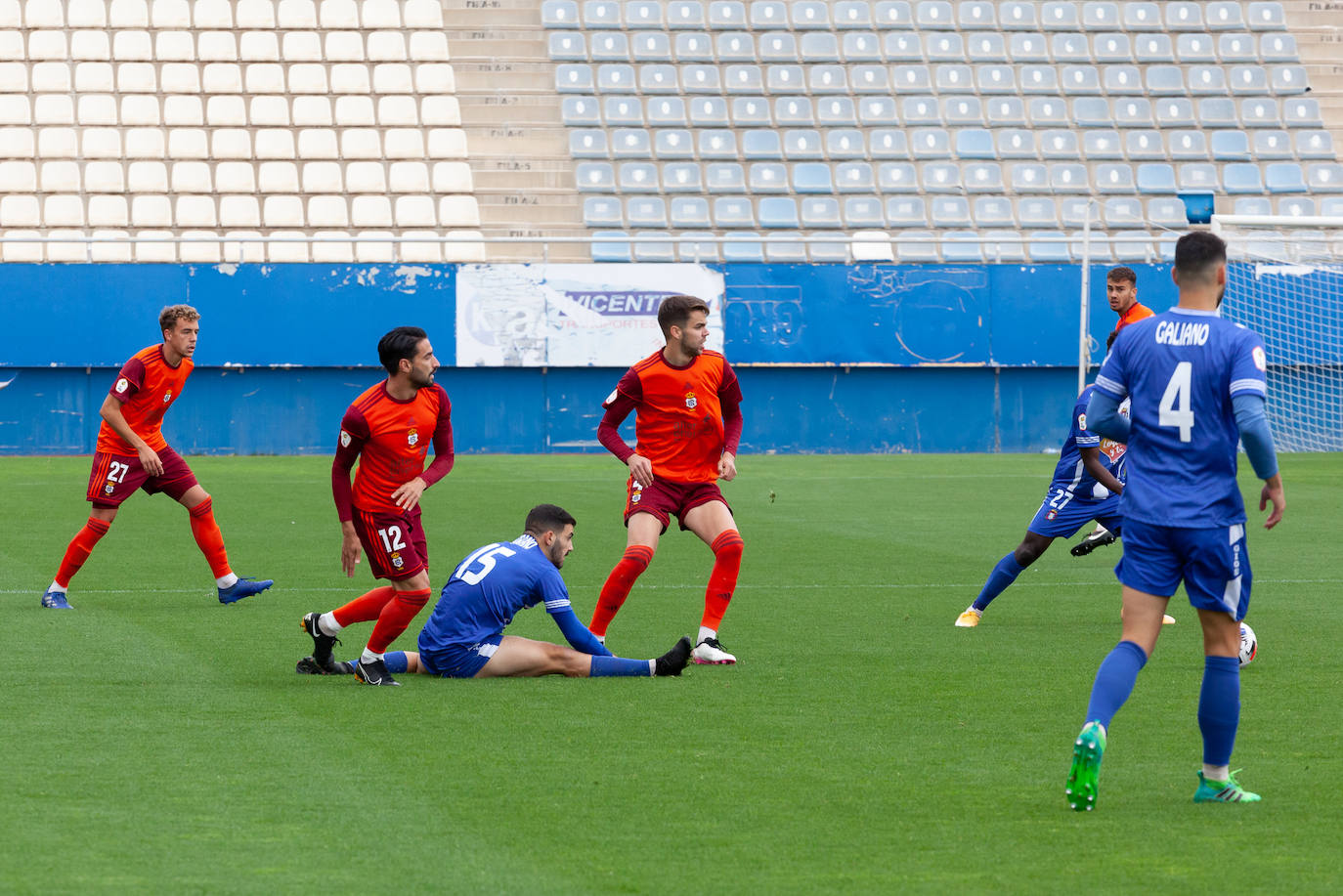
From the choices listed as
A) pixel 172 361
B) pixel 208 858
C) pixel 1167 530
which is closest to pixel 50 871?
pixel 208 858

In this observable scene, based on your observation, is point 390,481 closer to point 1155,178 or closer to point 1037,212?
point 1037,212

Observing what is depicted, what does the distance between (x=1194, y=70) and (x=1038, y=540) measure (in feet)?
78.3

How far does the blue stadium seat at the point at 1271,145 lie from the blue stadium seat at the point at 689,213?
33.1ft

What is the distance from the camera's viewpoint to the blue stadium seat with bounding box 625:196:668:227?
89.2ft

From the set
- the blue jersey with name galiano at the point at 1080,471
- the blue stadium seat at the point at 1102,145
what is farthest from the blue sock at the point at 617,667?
the blue stadium seat at the point at 1102,145

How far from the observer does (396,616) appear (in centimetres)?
729

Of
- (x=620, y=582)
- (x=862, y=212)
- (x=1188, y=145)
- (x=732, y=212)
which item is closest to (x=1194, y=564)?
(x=620, y=582)

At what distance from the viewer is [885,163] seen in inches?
1123

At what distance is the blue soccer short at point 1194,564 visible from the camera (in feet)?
16.8

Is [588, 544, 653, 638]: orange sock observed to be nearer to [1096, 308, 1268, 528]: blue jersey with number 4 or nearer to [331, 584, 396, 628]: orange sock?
[331, 584, 396, 628]: orange sock

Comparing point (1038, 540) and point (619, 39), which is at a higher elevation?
point (619, 39)

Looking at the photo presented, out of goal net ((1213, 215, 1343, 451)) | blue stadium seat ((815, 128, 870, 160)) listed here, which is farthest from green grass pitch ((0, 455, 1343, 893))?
blue stadium seat ((815, 128, 870, 160))

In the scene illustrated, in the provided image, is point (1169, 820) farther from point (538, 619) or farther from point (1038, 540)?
point (538, 619)

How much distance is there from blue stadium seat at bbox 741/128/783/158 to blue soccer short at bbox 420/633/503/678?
21.8 metres
